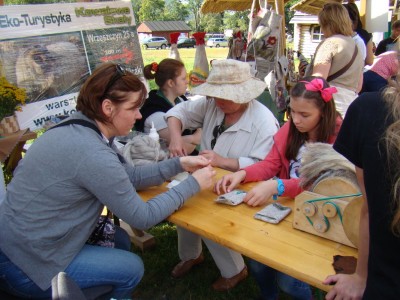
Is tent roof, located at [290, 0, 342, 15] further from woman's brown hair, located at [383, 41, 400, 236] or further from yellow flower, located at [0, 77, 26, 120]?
woman's brown hair, located at [383, 41, 400, 236]

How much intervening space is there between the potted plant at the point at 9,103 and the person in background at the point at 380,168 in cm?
345

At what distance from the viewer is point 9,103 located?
358 cm

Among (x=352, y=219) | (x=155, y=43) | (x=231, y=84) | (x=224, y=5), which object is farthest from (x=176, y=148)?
(x=155, y=43)

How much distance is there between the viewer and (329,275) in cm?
115

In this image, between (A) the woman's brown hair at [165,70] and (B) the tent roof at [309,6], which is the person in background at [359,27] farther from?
(B) the tent roof at [309,6]

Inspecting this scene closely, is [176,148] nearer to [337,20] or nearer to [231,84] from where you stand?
[231,84]

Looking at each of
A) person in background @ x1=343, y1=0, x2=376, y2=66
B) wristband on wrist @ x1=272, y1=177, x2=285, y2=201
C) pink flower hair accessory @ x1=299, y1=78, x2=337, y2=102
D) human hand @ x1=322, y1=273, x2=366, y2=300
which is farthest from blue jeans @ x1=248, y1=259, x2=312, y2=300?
person in background @ x1=343, y1=0, x2=376, y2=66

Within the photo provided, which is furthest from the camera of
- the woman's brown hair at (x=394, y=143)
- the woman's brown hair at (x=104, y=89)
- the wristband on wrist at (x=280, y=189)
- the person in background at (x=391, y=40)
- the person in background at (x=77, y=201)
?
the person in background at (x=391, y=40)

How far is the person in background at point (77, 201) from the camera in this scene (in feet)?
4.92

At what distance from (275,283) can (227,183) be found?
72 cm

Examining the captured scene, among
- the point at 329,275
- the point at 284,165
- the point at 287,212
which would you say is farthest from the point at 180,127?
the point at 329,275

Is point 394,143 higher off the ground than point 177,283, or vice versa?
point 394,143

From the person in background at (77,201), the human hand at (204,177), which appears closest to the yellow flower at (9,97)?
the person in background at (77,201)

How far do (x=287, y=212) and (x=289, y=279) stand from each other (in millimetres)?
519
